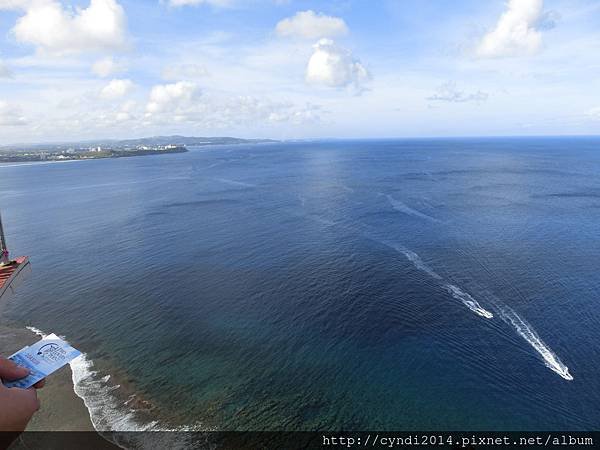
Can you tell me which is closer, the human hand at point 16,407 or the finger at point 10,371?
the human hand at point 16,407

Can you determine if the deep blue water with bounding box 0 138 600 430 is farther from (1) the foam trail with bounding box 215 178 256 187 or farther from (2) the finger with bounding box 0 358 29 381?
(1) the foam trail with bounding box 215 178 256 187

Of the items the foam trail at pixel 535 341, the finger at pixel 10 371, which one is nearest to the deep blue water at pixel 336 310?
the foam trail at pixel 535 341

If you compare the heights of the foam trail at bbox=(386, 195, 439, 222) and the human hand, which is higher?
the human hand

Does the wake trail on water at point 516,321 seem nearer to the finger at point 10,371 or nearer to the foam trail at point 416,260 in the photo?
the foam trail at point 416,260

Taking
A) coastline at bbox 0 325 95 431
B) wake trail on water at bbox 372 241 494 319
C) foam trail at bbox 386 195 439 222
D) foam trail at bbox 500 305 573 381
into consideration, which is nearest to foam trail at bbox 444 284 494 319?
wake trail on water at bbox 372 241 494 319

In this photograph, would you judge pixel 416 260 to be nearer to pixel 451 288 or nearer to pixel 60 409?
pixel 451 288

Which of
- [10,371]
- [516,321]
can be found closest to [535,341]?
[516,321]
